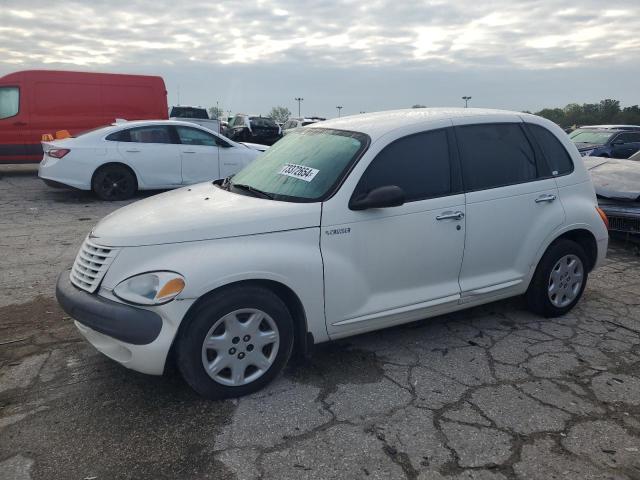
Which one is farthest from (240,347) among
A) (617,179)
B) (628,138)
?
(628,138)

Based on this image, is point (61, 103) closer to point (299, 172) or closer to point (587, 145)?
point (299, 172)

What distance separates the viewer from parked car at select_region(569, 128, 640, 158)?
13.5 metres

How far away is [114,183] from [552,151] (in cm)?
784

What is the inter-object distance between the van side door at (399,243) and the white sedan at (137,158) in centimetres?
718

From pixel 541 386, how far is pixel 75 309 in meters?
2.89

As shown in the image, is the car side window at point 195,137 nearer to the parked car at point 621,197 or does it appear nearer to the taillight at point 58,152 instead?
the taillight at point 58,152

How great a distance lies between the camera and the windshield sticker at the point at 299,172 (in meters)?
3.63

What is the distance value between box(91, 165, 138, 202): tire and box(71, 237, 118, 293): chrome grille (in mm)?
6785

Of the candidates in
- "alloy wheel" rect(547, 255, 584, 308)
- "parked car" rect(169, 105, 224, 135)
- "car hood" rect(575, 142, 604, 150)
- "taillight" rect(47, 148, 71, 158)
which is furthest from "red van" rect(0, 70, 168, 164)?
"alloy wheel" rect(547, 255, 584, 308)

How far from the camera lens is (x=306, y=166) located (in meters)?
3.75

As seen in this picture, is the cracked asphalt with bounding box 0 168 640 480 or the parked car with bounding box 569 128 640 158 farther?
the parked car with bounding box 569 128 640 158

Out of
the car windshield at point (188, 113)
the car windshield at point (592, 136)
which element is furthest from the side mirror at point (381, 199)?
the car windshield at point (188, 113)

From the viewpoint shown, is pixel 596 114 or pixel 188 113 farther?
pixel 596 114

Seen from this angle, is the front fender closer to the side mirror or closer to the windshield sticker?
the side mirror
